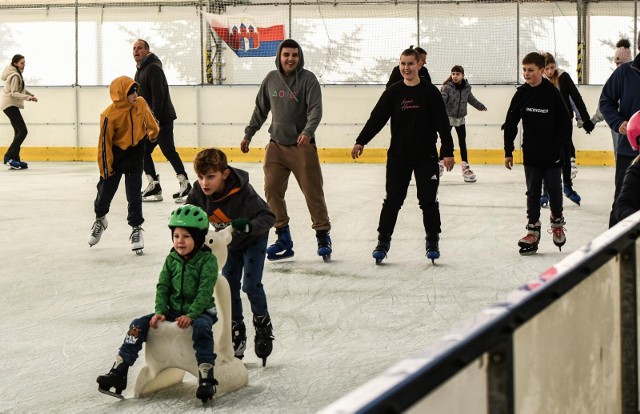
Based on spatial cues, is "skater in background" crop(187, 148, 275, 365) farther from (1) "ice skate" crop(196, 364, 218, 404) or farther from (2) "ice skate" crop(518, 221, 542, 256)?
(2) "ice skate" crop(518, 221, 542, 256)

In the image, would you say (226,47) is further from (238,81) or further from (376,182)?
(376,182)

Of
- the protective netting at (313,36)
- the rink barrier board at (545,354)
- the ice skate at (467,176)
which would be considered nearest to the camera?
the rink barrier board at (545,354)

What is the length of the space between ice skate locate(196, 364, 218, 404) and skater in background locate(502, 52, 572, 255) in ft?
12.7

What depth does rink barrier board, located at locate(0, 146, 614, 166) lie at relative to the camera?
1590cm

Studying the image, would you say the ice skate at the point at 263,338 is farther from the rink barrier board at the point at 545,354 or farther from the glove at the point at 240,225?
the rink barrier board at the point at 545,354

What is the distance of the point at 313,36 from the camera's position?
17.2 metres

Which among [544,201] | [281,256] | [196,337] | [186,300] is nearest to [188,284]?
[186,300]

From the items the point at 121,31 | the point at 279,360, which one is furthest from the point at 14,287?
the point at 121,31

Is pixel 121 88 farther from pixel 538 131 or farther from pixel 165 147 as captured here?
pixel 165 147

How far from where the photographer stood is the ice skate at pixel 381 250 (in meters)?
6.95

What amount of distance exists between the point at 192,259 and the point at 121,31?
14.5m

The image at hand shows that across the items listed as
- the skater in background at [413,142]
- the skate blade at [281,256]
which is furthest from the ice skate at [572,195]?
the skate blade at [281,256]

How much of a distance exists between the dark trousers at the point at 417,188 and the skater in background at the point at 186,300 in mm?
3126

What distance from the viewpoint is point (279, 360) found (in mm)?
4445
